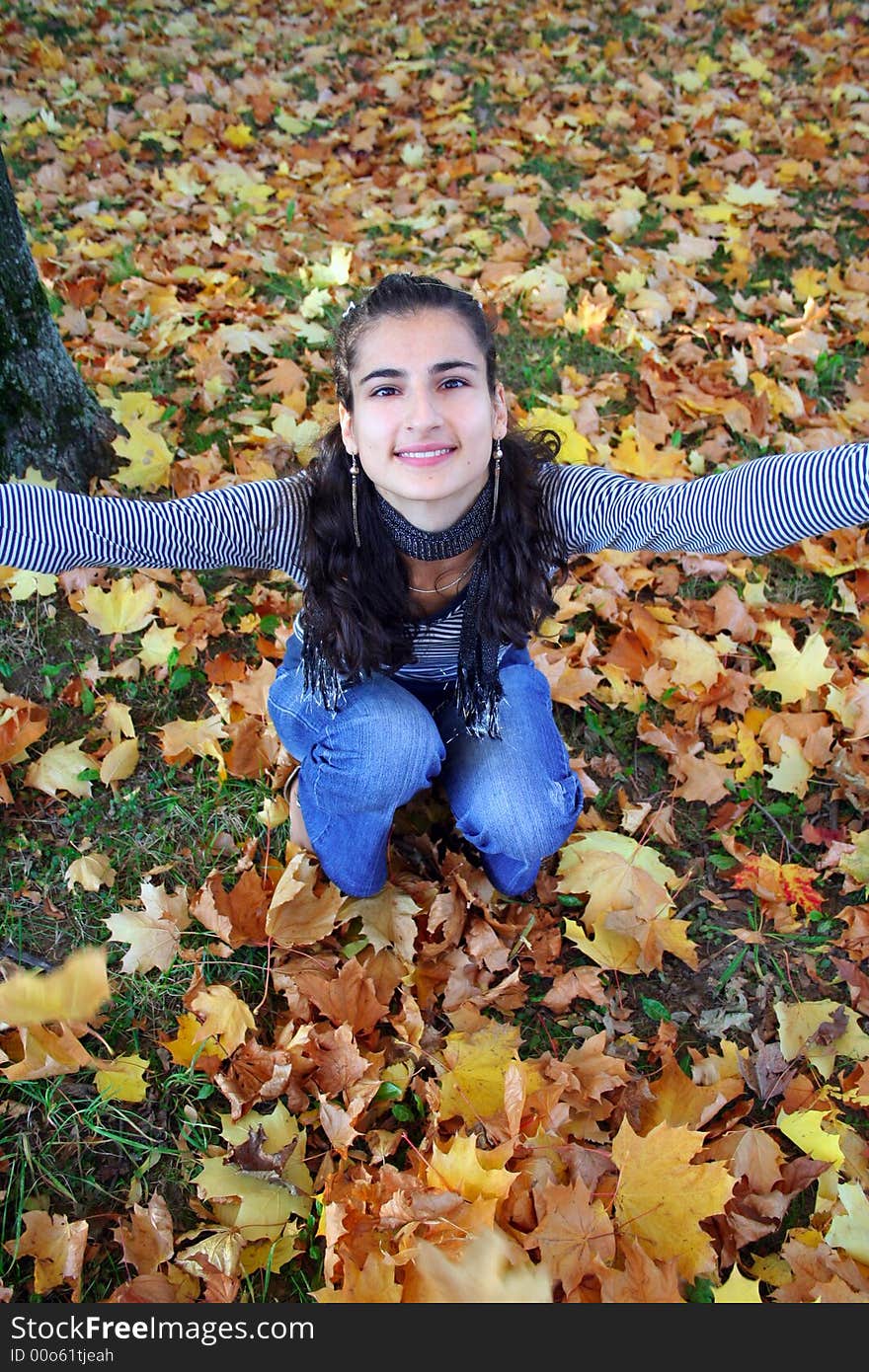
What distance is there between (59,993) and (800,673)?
206 centimetres

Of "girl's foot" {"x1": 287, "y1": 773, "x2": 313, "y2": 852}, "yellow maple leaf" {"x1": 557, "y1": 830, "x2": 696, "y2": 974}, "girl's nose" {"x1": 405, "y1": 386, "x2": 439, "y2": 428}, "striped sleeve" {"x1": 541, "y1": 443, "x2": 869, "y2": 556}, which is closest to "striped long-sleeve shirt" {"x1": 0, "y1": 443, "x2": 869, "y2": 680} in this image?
"striped sleeve" {"x1": 541, "y1": 443, "x2": 869, "y2": 556}

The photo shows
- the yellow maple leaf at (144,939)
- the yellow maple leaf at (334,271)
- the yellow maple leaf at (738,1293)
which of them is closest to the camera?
the yellow maple leaf at (738,1293)

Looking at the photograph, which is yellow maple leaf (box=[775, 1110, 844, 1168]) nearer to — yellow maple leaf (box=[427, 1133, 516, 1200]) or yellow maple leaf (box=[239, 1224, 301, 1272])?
yellow maple leaf (box=[427, 1133, 516, 1200])

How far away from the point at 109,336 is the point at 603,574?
6.57ft

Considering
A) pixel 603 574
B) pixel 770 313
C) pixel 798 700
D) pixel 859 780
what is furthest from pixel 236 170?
pixel 859 780

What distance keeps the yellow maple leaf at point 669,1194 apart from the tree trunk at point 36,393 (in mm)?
2351

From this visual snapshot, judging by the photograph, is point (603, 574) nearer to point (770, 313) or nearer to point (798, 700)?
point (798, 700)

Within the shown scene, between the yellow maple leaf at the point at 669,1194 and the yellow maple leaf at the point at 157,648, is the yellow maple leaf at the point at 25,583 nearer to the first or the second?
the yellow maple leaf at the point at 157,648

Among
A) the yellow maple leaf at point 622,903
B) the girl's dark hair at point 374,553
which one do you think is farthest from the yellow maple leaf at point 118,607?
the yellow maple leaf at point 622,903

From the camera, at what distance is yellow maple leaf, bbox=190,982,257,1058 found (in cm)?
188

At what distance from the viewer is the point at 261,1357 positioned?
145cm

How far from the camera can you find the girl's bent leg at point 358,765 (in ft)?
6.20

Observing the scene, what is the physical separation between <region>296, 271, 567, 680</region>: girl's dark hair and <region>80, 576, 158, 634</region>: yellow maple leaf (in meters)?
0.88

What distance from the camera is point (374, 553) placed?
6.04 feet
